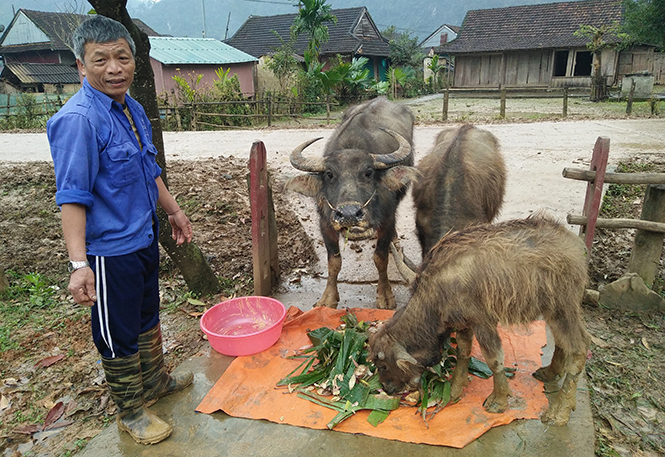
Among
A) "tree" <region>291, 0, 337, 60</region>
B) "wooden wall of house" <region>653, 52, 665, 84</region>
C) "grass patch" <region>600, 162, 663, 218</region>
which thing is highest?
"tree" <region>291, 0, 337, 60</region>

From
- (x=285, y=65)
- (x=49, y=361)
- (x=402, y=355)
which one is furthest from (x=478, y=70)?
(x=49, y=361)

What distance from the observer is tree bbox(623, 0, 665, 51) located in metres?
18.0

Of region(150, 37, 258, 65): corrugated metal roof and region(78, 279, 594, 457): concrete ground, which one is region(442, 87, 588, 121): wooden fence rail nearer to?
region(150, 37, 258, 65): corrugated metal roof

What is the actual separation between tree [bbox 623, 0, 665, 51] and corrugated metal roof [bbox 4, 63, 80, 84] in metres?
29.6

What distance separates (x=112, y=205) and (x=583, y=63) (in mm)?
29849

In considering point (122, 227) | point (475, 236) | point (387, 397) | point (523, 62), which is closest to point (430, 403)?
point (387, 397)

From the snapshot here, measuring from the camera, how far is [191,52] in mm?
23219

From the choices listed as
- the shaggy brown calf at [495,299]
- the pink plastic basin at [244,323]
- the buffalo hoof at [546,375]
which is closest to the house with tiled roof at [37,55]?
the pink plastic basin at [244,323]

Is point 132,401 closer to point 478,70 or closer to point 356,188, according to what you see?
point 356,188

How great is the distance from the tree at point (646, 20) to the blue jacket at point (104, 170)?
22112mm

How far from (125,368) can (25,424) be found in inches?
41.1

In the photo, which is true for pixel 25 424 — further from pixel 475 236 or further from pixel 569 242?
pixel 569 242

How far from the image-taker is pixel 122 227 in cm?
240

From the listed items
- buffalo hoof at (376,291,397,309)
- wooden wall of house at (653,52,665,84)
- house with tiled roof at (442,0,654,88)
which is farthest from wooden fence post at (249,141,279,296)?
wooden wall of house at (653,52,665,84)
